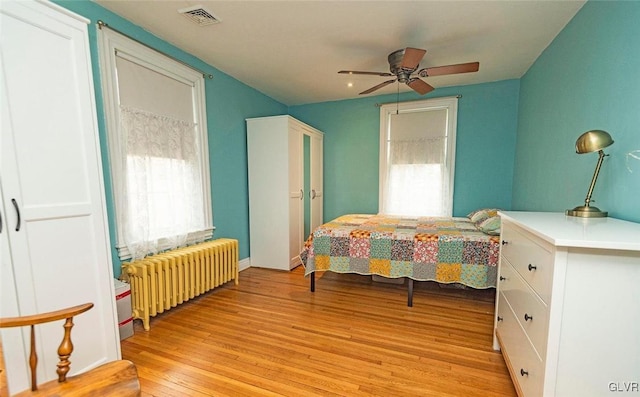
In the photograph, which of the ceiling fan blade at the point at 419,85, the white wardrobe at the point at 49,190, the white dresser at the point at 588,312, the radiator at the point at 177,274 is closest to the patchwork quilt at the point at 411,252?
the radiator at the point at 177,274

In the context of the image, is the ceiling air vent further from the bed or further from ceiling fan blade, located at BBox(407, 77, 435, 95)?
the bed

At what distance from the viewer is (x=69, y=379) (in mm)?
1066

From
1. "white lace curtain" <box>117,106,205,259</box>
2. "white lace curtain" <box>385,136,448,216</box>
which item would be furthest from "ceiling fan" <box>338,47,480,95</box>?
"white lace curtain" <box>117,106,205,259</box>

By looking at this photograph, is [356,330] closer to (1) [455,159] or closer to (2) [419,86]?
(2) [419,86]

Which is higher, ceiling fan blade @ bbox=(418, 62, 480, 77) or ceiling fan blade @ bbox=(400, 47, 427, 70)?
ceiling fan blade @ bbox=(400, 47, 427, 70)

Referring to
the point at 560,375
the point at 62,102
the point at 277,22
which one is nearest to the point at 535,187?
the point at 560,375

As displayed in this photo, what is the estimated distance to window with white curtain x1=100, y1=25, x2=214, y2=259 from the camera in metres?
2.16

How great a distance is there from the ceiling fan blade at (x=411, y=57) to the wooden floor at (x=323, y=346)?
89.5 inches

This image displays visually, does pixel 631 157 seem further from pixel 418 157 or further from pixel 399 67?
pixel 418 157

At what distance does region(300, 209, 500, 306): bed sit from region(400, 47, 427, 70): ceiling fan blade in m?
Result: 1.60

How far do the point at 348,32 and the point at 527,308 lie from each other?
2.47 metres

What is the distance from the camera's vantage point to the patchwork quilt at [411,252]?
2.41m

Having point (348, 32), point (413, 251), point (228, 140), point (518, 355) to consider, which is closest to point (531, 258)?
point (518, 355)

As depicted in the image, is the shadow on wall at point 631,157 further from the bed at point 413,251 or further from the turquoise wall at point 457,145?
the turquoise wall at point 457,145
